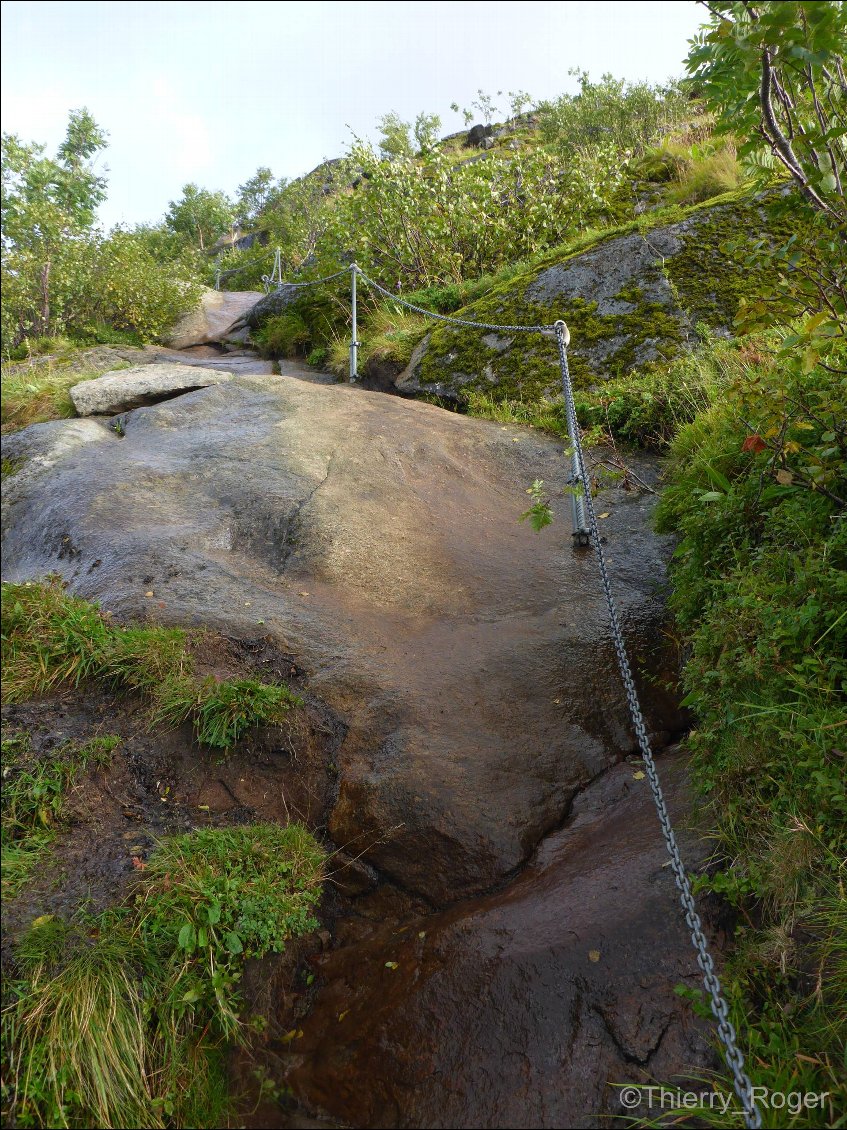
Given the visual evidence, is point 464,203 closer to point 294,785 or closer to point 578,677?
point 578,677

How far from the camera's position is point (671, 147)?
13180 mm

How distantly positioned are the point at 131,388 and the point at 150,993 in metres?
7.69

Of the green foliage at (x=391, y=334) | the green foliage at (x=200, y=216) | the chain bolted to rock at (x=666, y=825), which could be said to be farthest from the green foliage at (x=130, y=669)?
the green foliage at (x=200, y=216)

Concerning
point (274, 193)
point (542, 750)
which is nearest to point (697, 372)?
point (542, 750)

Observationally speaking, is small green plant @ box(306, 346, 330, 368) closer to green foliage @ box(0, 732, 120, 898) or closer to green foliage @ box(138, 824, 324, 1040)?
green foliage @ box(0, 732, 120, 898)

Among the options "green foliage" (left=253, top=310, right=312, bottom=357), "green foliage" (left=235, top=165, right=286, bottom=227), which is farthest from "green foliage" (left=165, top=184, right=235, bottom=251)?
"green foliage" (left=253, top=310, right=312, bottom=357)

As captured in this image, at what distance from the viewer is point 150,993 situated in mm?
2859

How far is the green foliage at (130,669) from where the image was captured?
4.02 meters

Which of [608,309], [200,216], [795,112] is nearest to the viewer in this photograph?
[795,112]

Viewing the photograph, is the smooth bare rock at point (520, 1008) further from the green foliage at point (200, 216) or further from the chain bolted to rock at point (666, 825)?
the green foliage at point (200, 216)

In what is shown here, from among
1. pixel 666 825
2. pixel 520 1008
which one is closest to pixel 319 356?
pixel 666 825

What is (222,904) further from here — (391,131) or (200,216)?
(200,216)

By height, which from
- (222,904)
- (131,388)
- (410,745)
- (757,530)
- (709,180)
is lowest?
(222,904)

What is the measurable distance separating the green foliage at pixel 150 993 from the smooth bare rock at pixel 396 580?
24.7 inches
